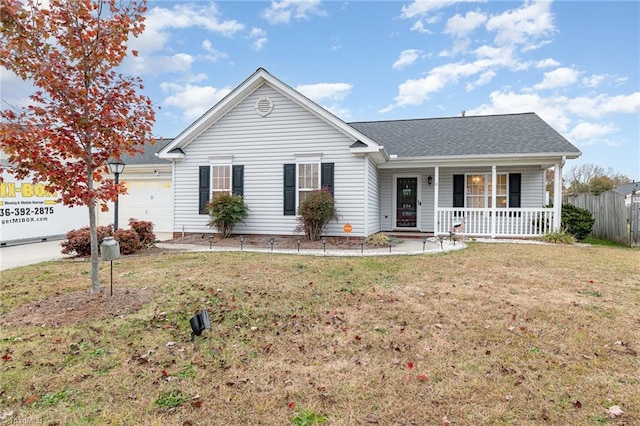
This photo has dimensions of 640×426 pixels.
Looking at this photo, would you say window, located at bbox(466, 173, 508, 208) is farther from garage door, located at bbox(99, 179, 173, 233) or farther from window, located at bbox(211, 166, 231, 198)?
garage door, located at bbox(99, 179, 173, 233)

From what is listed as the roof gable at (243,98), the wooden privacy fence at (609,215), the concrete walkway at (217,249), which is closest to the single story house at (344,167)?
the roof gable at (243,98)

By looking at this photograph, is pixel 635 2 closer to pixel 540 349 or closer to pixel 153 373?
pixel 540 349

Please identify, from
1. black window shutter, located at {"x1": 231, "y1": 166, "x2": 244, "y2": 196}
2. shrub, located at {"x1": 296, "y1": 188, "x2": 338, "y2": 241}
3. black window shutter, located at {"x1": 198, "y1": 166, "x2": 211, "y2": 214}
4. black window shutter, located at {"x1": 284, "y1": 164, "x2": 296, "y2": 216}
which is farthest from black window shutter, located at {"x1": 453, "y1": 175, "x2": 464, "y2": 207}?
black window shutter, located at {"x1": 198, "y1": 166, "x2": 211, "y2": 214}

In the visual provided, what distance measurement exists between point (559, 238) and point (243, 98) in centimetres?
1142

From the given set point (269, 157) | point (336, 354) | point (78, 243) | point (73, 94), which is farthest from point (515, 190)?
point (78, 243)

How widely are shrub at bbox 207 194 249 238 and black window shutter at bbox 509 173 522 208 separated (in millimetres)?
9928

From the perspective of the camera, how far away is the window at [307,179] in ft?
36.5

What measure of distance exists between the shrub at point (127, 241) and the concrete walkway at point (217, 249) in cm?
102

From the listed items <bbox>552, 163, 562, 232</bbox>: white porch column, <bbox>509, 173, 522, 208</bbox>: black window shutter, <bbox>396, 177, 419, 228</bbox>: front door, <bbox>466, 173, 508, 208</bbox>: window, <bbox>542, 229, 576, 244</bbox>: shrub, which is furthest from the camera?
<bbox>396, 177, 419, 228</bbox>: front door

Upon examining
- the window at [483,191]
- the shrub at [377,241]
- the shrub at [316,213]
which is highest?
the window at [483,191]

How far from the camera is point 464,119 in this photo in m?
15.4

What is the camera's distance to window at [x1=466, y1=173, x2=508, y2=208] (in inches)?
515

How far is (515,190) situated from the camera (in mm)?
12820

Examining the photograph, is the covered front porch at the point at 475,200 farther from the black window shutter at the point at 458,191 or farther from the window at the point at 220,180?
the window at the point at 220,180
